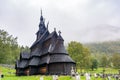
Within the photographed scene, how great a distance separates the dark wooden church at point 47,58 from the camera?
71500 mm

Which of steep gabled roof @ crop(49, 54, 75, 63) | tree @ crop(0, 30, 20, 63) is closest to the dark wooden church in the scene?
steep gabled roof @ crop(49, 54, 75, 63)

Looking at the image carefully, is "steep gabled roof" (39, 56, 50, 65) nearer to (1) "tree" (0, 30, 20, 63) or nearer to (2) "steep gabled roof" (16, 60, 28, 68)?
(2) "steep gabled roof" (16, 60, 28, 68)

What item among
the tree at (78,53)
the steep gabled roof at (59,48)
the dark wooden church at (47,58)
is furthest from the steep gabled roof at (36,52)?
the tree at (78,53)

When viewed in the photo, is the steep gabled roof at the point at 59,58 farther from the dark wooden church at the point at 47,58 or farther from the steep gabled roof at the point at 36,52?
the steep gabled roof at the point at 36,52

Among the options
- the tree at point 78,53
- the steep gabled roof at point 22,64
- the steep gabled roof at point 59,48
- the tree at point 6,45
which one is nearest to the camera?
the steep gabled roof at point 59,48

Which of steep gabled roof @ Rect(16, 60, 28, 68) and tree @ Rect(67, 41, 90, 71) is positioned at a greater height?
tree @ Rect(67, 41, 90, 71)

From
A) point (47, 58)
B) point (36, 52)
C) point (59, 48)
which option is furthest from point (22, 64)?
point (59, 48)

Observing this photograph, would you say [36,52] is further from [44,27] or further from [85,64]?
[85,64]

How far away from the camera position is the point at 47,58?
74250 millimetres

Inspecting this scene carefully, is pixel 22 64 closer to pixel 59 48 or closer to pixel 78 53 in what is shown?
pixel 59 48

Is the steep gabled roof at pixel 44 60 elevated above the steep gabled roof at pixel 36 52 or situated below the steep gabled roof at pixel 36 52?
below

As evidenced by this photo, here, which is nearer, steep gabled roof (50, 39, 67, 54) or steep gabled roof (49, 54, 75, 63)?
steep gabled roof (49, 54, 75, 63)

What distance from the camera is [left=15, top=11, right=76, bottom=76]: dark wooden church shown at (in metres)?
71.5

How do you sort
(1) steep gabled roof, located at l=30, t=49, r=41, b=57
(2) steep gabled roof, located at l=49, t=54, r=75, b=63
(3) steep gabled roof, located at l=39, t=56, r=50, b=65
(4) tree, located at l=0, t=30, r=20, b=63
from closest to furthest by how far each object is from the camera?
(2) steep gabled roof, located at l=49, t=54, r=75, b=63 < (3) steep gabled roof, located at l=39, t=56, r=50, b=65 < (1) steep gabled roof, located at l=30, t=49, r=41, b=57 < (4) tree, located at l=0, t=30, r=20, b=63
